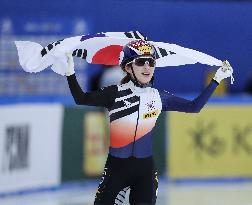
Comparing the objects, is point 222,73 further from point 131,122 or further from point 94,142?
point 94,142

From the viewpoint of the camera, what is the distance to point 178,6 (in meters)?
14.6

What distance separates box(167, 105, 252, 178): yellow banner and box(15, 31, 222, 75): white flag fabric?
517 centimetres

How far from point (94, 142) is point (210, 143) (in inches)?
77.0

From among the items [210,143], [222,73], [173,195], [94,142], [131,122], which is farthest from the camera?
[210,143]

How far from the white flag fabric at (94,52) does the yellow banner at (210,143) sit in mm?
5169

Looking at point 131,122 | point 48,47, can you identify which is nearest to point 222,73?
point 131,122

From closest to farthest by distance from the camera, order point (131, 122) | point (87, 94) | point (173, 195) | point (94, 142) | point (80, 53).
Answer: point (87, 94) < point (131, 122) < point (80, 53) < point (173, 195) < point (94, 142)

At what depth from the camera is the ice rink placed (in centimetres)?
1040

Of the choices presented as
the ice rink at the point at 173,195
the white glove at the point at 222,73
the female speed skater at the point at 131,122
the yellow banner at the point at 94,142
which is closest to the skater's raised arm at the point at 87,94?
the female speed skater at the point at 131,122

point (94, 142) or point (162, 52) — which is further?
point (94, 142)

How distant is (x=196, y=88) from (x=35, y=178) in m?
4.73

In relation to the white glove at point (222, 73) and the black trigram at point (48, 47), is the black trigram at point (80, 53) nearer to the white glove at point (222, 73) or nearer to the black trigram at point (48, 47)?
the black trigram at point (48, 47)

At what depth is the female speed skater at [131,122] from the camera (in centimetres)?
641

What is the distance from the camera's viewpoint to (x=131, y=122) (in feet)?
21.5
